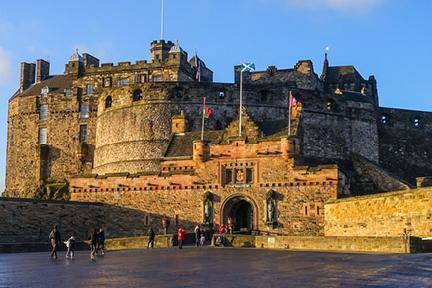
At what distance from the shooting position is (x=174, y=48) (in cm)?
5881

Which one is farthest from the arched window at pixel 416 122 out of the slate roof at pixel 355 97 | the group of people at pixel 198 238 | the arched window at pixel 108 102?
the group of people at pixel 198 238

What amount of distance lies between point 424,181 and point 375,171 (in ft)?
32.8

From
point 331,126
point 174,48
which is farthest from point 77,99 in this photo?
point 331,126

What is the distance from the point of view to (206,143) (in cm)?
3647

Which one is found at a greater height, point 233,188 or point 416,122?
point 416,122

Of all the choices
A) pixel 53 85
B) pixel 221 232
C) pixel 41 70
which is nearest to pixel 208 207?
pixel 221 232

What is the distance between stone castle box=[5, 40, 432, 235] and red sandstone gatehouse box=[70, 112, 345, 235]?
6cm

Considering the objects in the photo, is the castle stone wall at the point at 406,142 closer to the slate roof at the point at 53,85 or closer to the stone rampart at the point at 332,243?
the stone rampart at the point at 332,243

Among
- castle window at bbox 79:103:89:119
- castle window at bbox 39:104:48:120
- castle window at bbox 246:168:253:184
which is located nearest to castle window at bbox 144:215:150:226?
castle window at bbox 246:168:253:184

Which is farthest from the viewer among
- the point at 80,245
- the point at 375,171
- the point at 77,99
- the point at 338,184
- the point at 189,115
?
the point at 77,99

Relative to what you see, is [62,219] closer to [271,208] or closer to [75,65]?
[271,208]

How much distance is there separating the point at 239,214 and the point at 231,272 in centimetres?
2215

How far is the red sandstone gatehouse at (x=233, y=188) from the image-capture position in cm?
3422

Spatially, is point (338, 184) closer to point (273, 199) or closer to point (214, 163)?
point (273, 199)
